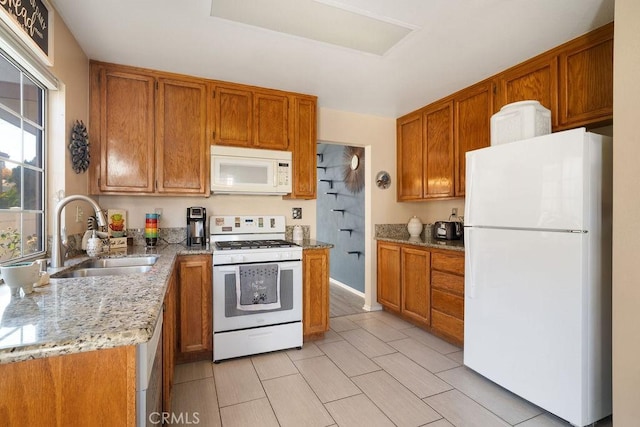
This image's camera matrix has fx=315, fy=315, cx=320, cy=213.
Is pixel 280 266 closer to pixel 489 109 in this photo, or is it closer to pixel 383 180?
pixel 383 180

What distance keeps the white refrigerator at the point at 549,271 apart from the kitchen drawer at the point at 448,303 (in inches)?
18.2


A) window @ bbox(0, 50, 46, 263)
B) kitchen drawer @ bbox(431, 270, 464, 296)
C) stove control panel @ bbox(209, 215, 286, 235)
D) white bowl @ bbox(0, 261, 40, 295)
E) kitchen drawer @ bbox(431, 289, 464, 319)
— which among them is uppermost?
window @ bbox(0, 50, 46, 263)

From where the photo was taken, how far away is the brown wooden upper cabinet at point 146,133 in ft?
8.28

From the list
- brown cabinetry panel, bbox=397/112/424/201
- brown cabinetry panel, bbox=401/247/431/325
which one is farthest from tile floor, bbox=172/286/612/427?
brown cabinetry panel, bbox=397/112/424/201

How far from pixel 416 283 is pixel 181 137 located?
2605 millimetres

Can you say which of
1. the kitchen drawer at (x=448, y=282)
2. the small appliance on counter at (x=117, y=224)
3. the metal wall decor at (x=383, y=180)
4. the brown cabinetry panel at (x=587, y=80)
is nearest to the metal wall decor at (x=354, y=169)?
the metal wall decor at (x=383, y=180)

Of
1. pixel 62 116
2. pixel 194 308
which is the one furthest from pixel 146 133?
pixel 194 308

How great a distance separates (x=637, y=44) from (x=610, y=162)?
63cm

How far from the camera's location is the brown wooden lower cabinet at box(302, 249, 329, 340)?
281 centimetres

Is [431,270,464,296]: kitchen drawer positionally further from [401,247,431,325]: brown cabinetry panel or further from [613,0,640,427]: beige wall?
[613,0,640,427]: beige wall

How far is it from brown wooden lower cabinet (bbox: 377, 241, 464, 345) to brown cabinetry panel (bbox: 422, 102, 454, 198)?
2.23 ft

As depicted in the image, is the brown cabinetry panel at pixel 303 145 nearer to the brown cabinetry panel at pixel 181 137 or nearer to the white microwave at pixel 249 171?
the white microwave at pixel 249 171

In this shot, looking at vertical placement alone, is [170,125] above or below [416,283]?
above

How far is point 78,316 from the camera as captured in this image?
898mm
